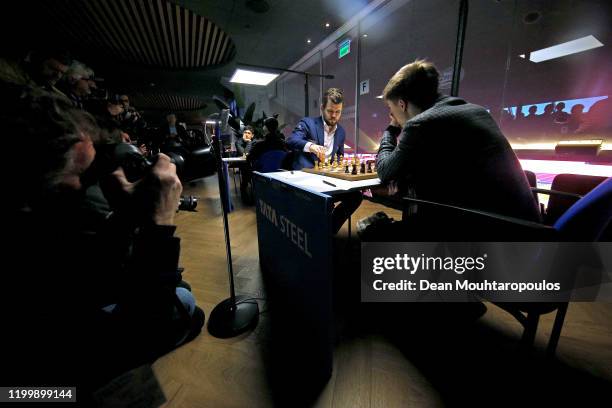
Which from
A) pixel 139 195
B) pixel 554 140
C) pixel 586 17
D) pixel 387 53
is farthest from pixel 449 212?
pixel 387 53

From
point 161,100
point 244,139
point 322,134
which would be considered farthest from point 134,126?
point 161,100

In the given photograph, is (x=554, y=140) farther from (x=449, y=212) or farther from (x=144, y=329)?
(x=144, y=329)

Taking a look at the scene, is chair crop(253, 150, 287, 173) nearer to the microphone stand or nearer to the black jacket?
the microphone stand

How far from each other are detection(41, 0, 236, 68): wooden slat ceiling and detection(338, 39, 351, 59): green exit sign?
255 centimetres

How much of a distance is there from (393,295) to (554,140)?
110 inches

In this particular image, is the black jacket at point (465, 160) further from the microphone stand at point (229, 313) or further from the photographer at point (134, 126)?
the photographer at point (134, 126)

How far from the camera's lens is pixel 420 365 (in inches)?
41.0

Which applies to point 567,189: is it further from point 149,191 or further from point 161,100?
point 161,100

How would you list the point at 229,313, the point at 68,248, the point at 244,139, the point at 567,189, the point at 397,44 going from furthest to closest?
the point at 244,139, the point at 397,44, the point at 567,189, the point at 229,313, the point at 68,248

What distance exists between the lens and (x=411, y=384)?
0.96 m

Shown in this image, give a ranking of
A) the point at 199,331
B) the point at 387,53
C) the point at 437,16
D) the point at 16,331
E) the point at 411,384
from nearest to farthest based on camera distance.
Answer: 1. the point at 16,331
2. the point at 411,384
3. the point at 199,331
4. the point at 437,16
5. the point at 387,53

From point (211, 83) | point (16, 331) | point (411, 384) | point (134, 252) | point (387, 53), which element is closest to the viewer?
point (16, 331)

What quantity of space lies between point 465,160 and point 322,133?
180cm

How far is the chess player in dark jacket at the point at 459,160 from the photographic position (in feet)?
2.86
